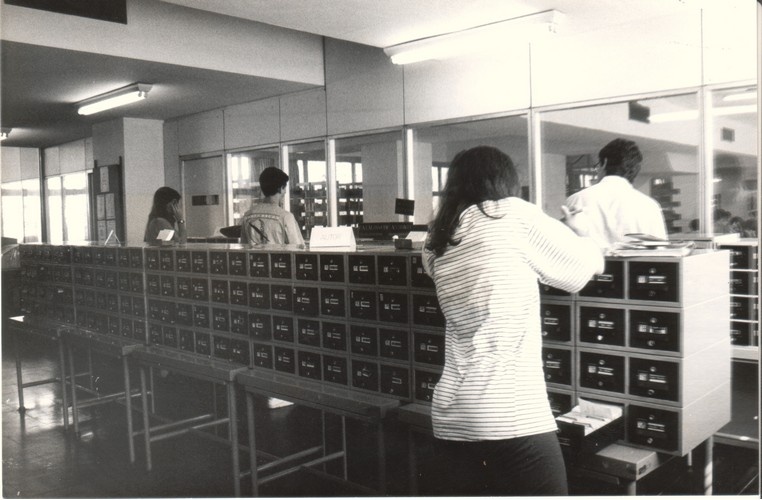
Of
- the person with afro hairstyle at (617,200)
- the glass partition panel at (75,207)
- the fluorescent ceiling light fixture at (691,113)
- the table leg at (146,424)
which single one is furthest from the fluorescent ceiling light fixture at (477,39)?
the table leg at (146,424)

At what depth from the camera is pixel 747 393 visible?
2049mm

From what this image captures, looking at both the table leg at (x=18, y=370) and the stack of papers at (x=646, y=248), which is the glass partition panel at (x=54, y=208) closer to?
the table leg at (x=18, y=370)

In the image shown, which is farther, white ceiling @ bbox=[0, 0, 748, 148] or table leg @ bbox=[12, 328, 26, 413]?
white ceiling @ bbox=[0, 0, 748, 148]

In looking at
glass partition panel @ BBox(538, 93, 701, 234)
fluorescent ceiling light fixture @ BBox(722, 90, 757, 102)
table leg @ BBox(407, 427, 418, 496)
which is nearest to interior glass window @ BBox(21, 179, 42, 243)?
table leg @ BBox(407, 427, 418, 496)

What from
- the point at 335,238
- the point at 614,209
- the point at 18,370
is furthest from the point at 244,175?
the point at 614,209

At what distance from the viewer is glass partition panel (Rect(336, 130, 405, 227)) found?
4898 millimetres

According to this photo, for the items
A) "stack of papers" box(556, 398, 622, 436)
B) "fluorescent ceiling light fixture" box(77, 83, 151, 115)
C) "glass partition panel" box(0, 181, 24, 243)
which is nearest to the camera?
"stack of papers" box(556, 398, 622, 436)

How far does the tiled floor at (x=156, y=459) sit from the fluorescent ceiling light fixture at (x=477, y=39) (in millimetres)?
2490

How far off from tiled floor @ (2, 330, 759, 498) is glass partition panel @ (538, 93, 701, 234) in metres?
1.44

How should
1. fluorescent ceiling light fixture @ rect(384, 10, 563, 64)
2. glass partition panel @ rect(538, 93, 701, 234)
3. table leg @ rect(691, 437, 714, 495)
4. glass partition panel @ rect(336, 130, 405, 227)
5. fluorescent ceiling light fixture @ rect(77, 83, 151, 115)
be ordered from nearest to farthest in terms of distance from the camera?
1. table leg @ rect(691, 437, 714, 495)
2. glass partition panel @ rect(538, 93, 701, 234)
3. fluorescent ceiling light fixture @ rect(384, 10, 563, 64)
4. fluorescent ceiling light fixture @ rect(77, 83, 151, 115)
5. glass partition panel @ rect(336, 130, 405, 227)

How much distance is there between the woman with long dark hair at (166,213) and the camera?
3.15m

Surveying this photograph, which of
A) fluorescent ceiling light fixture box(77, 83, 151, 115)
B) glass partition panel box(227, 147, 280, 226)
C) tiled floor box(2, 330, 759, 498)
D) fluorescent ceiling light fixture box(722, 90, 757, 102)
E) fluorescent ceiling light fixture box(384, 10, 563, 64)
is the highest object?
fluorescent ceiling light fixture box(384, 10, 563, 64)

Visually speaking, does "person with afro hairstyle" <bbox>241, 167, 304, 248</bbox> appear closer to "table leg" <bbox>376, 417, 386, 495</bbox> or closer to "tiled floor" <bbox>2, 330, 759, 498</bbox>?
"tiled floor" <bbox>2, 330, 759, 498</bbox>

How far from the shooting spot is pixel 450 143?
4.59m
